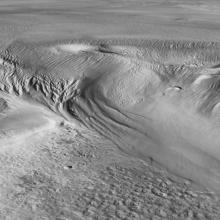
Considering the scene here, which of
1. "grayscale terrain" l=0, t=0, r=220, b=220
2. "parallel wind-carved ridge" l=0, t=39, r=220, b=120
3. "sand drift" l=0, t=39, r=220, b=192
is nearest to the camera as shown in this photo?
"grayscale terrain" l=0, t=0, r=220, b=220

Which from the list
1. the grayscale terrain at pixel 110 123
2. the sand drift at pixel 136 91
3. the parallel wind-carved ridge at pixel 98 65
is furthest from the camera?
the parallel wind-carved ridge at pixel 98 65

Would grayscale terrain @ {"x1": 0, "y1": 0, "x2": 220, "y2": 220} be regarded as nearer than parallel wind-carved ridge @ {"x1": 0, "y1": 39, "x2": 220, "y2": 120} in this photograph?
Yes

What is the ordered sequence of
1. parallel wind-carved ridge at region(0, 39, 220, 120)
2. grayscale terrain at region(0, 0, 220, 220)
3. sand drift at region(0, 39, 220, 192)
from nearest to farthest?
1. grayscale terrain at region(0, 0, 220, 220)
2. sand drift at region(0, 39, 220, 192)
3. parallel wind-carved ridge at region(0, 39, 220, 120)

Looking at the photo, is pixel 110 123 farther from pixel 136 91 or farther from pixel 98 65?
pixel 98 65

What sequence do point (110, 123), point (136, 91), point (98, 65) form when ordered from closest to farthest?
1. point (110, 123)
2. point (136, 91)
3. point (98, 65)

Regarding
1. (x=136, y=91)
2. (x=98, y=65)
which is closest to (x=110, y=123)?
(x=136, y=91)

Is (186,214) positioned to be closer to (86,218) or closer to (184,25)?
(86,218)

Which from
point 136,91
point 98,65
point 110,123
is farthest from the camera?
point 98,65
